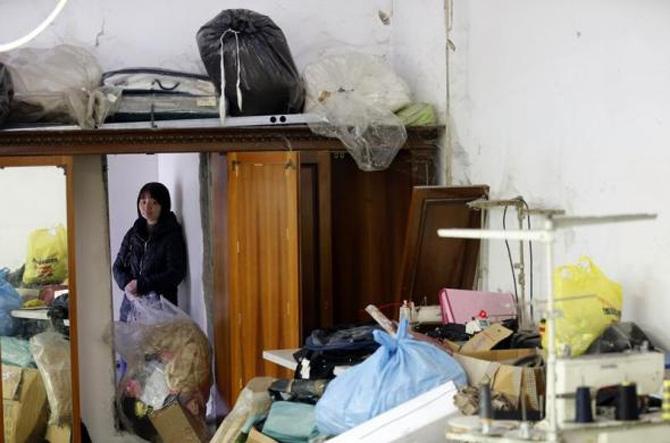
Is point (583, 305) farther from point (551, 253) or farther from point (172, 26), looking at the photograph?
point (172, 26)

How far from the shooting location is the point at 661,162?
4.00m

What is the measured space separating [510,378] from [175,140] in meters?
2.46

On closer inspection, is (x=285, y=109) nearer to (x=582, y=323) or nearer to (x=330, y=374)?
(x=330, y=374)

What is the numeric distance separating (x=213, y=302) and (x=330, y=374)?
2.54 metres

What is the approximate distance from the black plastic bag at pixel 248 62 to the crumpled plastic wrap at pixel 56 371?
4.55 feet

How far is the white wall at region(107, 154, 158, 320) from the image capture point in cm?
934

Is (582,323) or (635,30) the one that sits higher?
(635,30)

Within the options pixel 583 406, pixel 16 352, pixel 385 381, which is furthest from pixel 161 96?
pixel 583 406

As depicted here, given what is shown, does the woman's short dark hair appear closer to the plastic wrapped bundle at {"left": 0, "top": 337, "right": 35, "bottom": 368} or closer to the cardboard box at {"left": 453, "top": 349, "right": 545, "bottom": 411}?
the plastic wrapped bundle at {"left": 0, "top": 337, "right": 35, "bottom": 368}

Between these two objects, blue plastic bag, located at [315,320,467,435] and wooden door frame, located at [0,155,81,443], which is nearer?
blue plastic bag, located at [315,320,467,435]

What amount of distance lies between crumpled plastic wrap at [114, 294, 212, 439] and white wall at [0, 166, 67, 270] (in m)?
1.12

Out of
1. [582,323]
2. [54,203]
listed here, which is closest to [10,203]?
[54,203]

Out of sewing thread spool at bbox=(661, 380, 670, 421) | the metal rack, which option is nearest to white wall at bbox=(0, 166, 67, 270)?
the metal rack

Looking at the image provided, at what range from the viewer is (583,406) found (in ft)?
10.9
